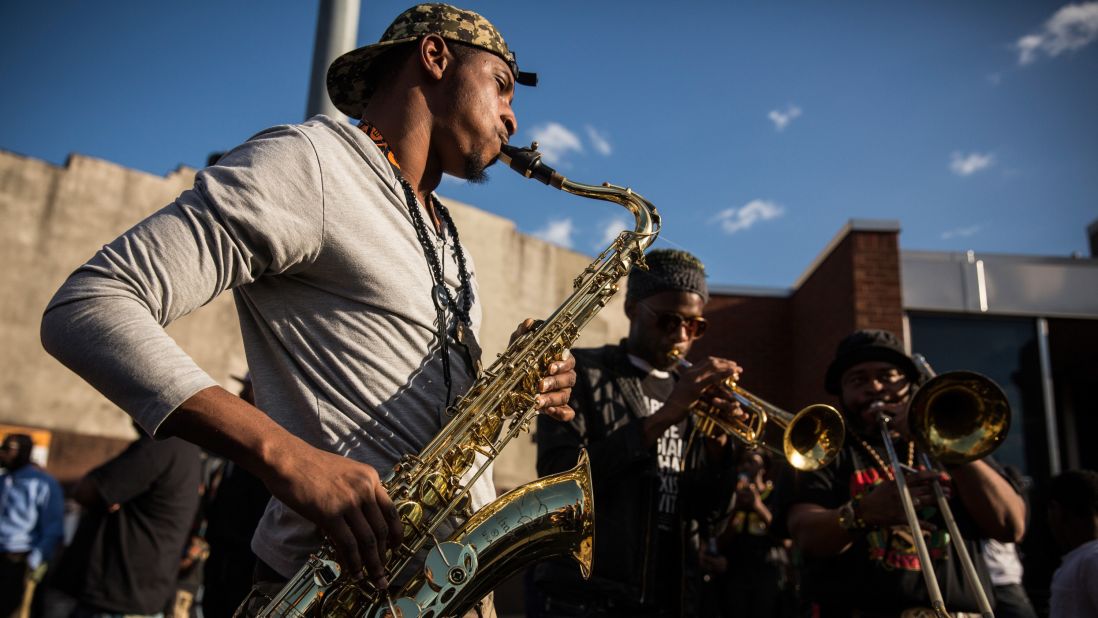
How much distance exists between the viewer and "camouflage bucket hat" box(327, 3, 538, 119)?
8.85 feet

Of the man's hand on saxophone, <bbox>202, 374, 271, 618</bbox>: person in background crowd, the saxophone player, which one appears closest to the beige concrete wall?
<bbox>202, 374, 271, 618</bbox>: person in background crowd

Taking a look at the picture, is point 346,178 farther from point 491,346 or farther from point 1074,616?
point 491,346

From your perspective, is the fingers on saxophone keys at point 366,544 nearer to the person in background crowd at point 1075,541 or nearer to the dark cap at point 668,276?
the dark cap at point 668,276

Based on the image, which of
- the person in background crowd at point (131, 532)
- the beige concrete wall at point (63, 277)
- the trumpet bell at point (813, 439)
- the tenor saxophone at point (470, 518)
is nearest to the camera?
the tenor saxophone at point (470, 518)

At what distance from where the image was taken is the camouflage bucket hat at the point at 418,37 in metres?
2.70

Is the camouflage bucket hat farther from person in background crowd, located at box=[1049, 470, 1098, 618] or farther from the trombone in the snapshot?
person in background crowd, located at box=[1049, 470, 1098, 618]

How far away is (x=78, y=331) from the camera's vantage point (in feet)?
5.54

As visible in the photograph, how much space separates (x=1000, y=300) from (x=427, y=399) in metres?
12.2

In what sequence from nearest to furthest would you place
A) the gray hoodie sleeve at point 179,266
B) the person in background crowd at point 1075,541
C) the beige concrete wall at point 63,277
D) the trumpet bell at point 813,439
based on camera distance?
the gray hoodie sleeve at point 179,266, the person in background crowd at point 1075,541, the trumpet bell at point 813,439, the beige concrete wall at point 63,277

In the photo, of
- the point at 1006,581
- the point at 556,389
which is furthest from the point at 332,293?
the point at 1006,581

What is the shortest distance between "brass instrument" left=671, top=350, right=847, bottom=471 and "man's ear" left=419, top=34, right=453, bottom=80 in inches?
88.9

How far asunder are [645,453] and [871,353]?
1572 mm

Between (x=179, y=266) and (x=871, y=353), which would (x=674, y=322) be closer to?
(x=871, y=353)

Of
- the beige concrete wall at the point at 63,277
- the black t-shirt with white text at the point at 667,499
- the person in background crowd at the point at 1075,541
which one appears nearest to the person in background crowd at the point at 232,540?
the black t-shirt with white text at the point at 667,499
